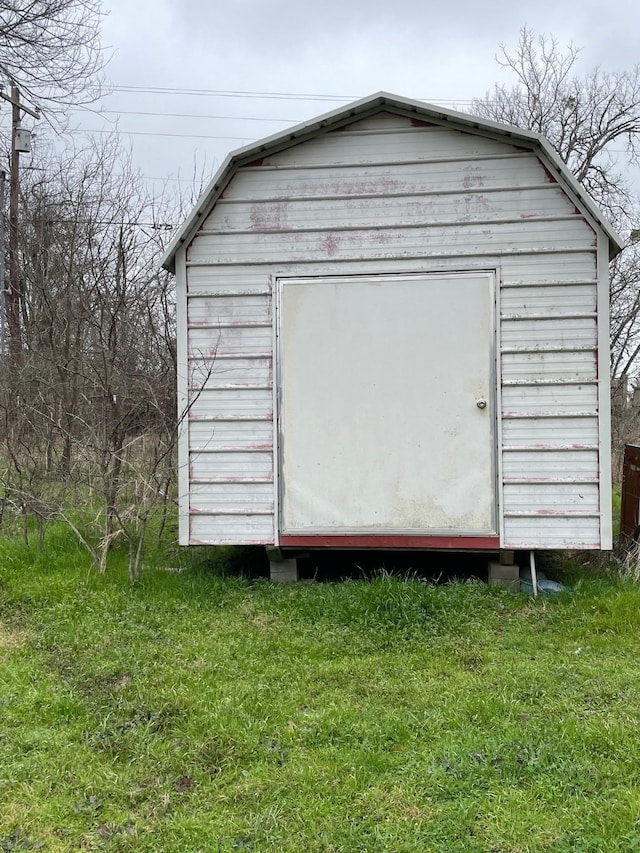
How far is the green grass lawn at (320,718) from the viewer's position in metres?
2.32

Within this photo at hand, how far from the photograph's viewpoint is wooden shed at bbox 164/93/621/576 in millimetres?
4668

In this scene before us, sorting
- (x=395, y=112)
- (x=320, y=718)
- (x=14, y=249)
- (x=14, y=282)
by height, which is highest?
(x=14, y=249)

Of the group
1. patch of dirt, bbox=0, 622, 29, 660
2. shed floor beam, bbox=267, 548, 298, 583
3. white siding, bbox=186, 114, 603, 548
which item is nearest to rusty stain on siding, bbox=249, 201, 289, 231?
white siding, bbox=186, 114, 603, 548

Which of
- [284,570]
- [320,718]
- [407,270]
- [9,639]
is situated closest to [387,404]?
[407,270]

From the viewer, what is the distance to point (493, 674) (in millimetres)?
3451

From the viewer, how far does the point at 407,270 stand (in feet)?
15.7

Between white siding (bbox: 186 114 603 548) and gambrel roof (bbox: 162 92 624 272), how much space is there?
6cm

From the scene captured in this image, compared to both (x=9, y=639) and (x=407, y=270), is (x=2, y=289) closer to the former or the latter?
(x=9, y=639)

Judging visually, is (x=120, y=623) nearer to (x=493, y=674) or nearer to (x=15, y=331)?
(x=493, y=674)

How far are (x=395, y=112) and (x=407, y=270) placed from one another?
3.73 feet

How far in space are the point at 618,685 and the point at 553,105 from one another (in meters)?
15.9

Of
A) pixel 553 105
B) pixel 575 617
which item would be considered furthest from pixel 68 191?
pixel 553 105

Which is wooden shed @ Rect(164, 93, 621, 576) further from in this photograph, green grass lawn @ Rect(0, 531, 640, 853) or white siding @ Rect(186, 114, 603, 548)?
green grass lawn @ Rect(0, 531, 640, 853)

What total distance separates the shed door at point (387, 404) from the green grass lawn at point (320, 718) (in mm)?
562
